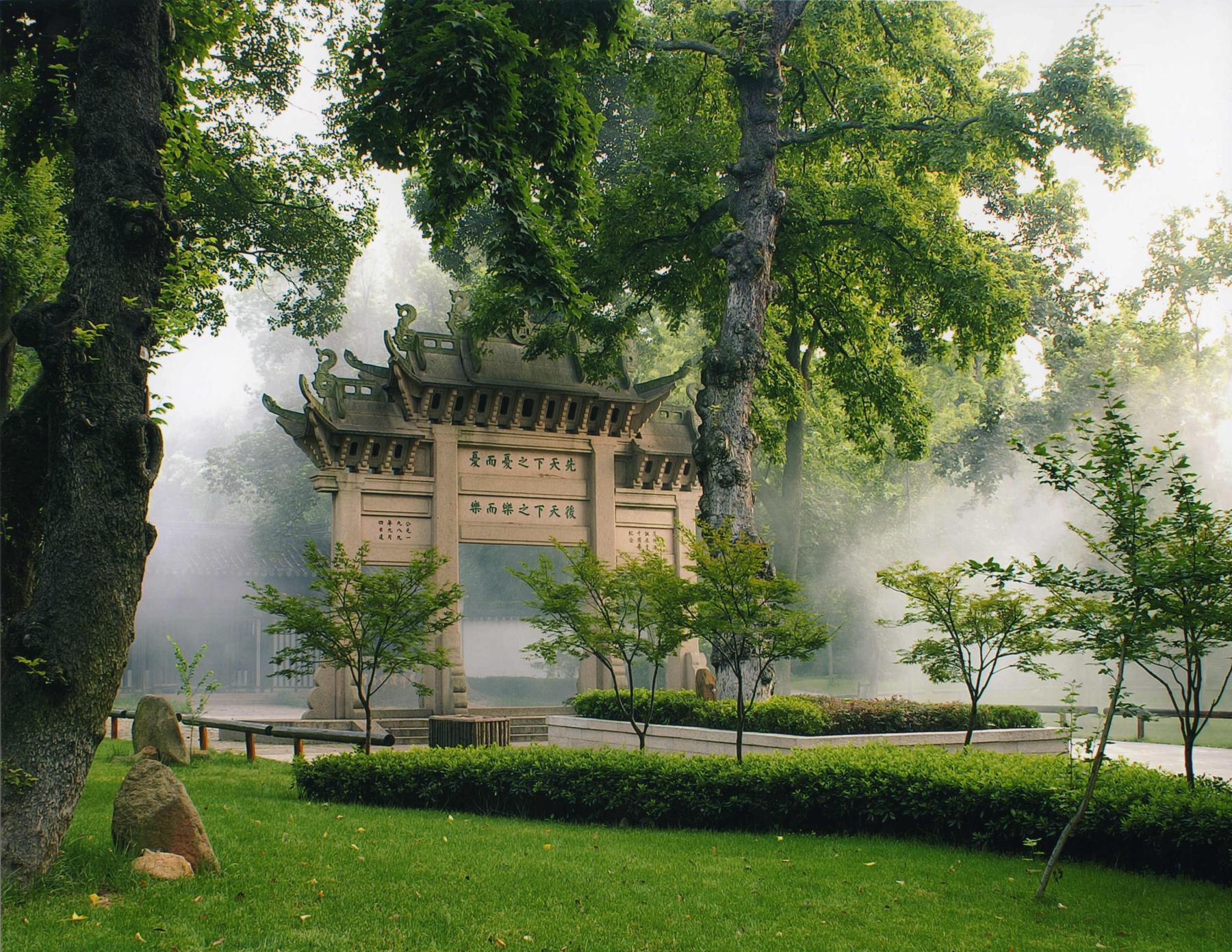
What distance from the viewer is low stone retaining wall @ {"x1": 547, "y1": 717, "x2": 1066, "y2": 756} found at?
1041cm

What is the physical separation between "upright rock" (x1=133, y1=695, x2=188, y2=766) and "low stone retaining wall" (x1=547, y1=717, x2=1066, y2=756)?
4.44m

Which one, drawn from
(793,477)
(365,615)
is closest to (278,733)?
(365,615)

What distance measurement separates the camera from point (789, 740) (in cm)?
1023

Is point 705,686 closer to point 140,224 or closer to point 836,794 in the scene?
point 836,794

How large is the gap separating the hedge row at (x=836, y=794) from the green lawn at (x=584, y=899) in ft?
0.92

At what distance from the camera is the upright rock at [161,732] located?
433 inches

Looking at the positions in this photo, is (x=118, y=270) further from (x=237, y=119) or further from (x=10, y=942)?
(x=237, y=119)

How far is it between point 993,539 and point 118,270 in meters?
26.7

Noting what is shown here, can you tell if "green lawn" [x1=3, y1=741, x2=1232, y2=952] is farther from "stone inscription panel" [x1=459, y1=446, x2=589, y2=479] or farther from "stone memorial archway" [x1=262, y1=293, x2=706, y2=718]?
"stone inscription panel" [x1=459, y1=446, x2=589, y2=479]

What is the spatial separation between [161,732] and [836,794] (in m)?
7.17

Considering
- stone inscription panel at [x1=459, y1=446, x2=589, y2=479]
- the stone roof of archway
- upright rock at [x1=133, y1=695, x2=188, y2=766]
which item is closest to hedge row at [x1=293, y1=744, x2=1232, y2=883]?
upright rock at [x1=133, y1=695, x2=188, y2=766]

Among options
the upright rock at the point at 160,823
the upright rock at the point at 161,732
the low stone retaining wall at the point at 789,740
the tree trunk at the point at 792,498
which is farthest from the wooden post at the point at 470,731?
the tree trunk at the point at 792,498

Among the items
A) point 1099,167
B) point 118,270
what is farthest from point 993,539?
point 118,270

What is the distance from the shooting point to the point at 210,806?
8.11 meters
